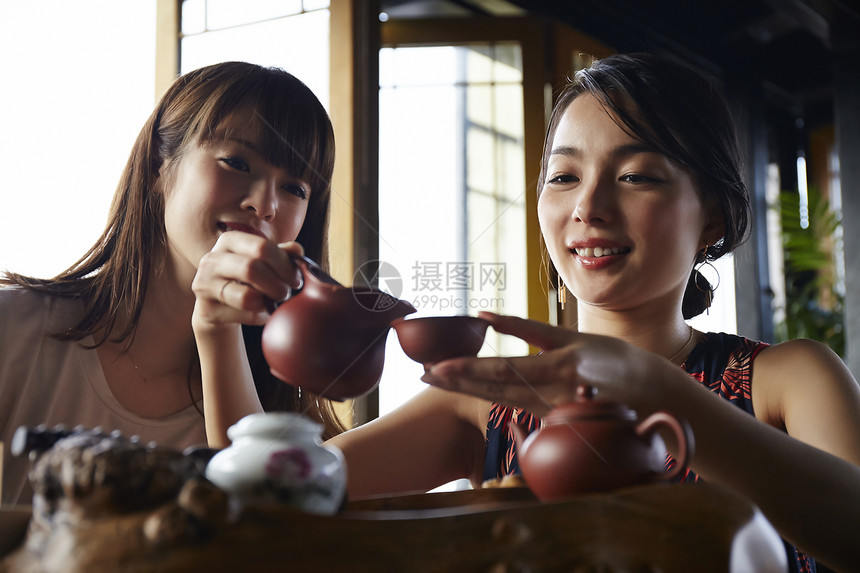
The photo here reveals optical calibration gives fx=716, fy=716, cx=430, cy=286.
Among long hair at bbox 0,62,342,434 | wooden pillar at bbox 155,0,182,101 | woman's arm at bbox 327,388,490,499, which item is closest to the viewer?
woman's arm at bbox 327,388,490,499

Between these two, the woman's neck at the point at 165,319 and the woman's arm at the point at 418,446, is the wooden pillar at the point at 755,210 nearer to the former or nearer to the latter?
the woman's arm at the point at 418,446

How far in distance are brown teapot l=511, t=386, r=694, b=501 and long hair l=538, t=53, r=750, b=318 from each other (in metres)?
0.73

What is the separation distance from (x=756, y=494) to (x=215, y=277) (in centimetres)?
78

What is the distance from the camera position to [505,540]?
59cm

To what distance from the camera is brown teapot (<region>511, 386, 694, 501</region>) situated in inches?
27.5

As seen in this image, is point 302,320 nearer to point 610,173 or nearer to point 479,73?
point 610,173

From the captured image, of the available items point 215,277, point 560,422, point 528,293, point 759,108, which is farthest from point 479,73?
point 560,422

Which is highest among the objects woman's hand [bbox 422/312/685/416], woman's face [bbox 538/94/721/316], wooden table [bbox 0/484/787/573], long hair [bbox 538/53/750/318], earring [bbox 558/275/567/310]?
long hair [bbox 538/53/750/318]

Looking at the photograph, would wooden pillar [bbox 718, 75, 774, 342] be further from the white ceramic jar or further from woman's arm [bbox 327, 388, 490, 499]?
the white ceramic jar

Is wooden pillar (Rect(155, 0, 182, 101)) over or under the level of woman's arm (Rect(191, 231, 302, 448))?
over

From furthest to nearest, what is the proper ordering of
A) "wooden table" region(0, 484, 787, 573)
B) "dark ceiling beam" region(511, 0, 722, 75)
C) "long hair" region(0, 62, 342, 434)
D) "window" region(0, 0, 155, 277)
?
"dark ceiling beam" region(511, 0, 722, 75)
"window" region(0, 0, 155, 277)
"long hair" region(0, 62, 342, 434)
"wooden table" region(0, 484, 787, 573)

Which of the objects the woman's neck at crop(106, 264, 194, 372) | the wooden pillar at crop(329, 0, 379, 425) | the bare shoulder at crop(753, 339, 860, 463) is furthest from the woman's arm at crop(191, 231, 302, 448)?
the wooden pillar at crop(329, 0, 379, 425)

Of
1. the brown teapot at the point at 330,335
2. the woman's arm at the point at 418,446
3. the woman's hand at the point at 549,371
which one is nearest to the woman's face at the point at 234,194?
the woman's arm at the point at 418,446

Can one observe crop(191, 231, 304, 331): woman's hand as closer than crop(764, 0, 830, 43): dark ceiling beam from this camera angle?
Yes
